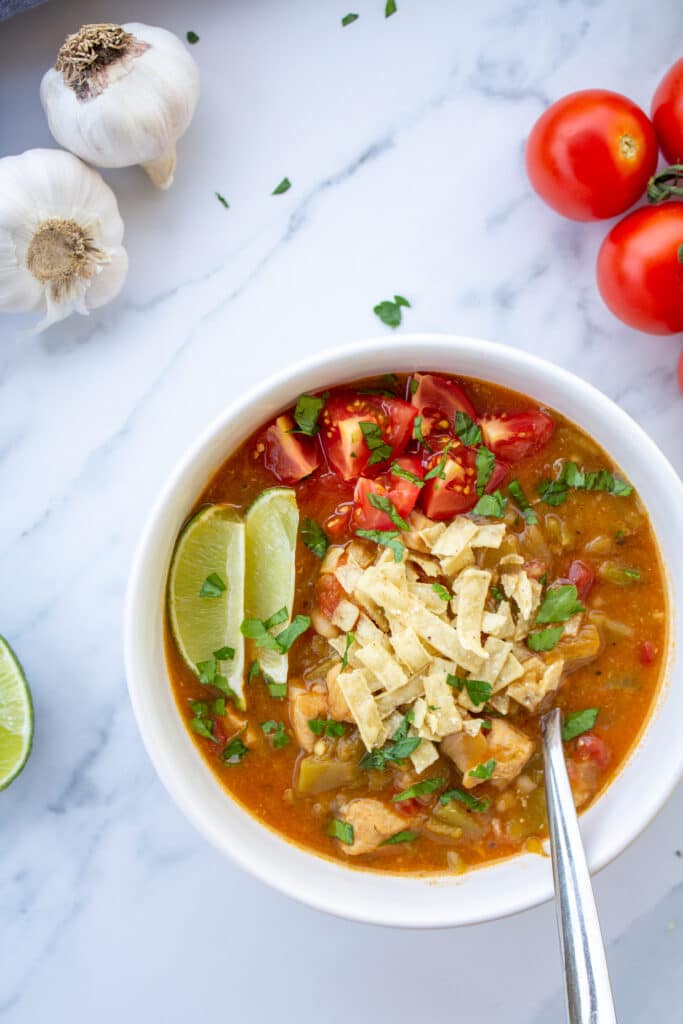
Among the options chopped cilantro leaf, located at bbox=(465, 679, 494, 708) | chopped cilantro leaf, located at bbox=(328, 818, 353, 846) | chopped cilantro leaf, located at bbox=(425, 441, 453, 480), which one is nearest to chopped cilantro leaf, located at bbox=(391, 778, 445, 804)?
chopped cilantro leaf, located at bbox=(328, 818, 353, 846)

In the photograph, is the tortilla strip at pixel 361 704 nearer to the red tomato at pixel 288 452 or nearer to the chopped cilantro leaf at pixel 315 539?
the chopped cilantro leaf at pixel 315 539

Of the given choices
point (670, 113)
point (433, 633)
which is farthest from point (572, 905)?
point (670, 113)

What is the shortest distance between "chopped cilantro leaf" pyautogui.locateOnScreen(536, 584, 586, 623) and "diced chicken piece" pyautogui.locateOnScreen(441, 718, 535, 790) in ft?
0.99

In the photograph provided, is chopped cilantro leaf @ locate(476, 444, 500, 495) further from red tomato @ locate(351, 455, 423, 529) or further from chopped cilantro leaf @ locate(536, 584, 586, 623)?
chopped cilantro leaf @ locate(536, 584, 586, 623)

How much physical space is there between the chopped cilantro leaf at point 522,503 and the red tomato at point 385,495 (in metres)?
0.25

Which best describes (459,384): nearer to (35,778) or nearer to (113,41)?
(113,41)

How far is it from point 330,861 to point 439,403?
50.6 inches

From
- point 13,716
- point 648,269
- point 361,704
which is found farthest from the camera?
point 13,716

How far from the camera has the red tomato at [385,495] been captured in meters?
2.77

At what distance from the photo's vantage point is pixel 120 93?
296 cm

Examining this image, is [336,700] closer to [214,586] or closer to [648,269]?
[214,586]

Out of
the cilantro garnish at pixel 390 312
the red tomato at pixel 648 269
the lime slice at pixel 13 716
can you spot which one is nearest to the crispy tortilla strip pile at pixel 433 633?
the cilantro garnish at pixel 390 312

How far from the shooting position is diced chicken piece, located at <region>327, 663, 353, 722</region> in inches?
108

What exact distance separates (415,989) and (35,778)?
53.1 inches
